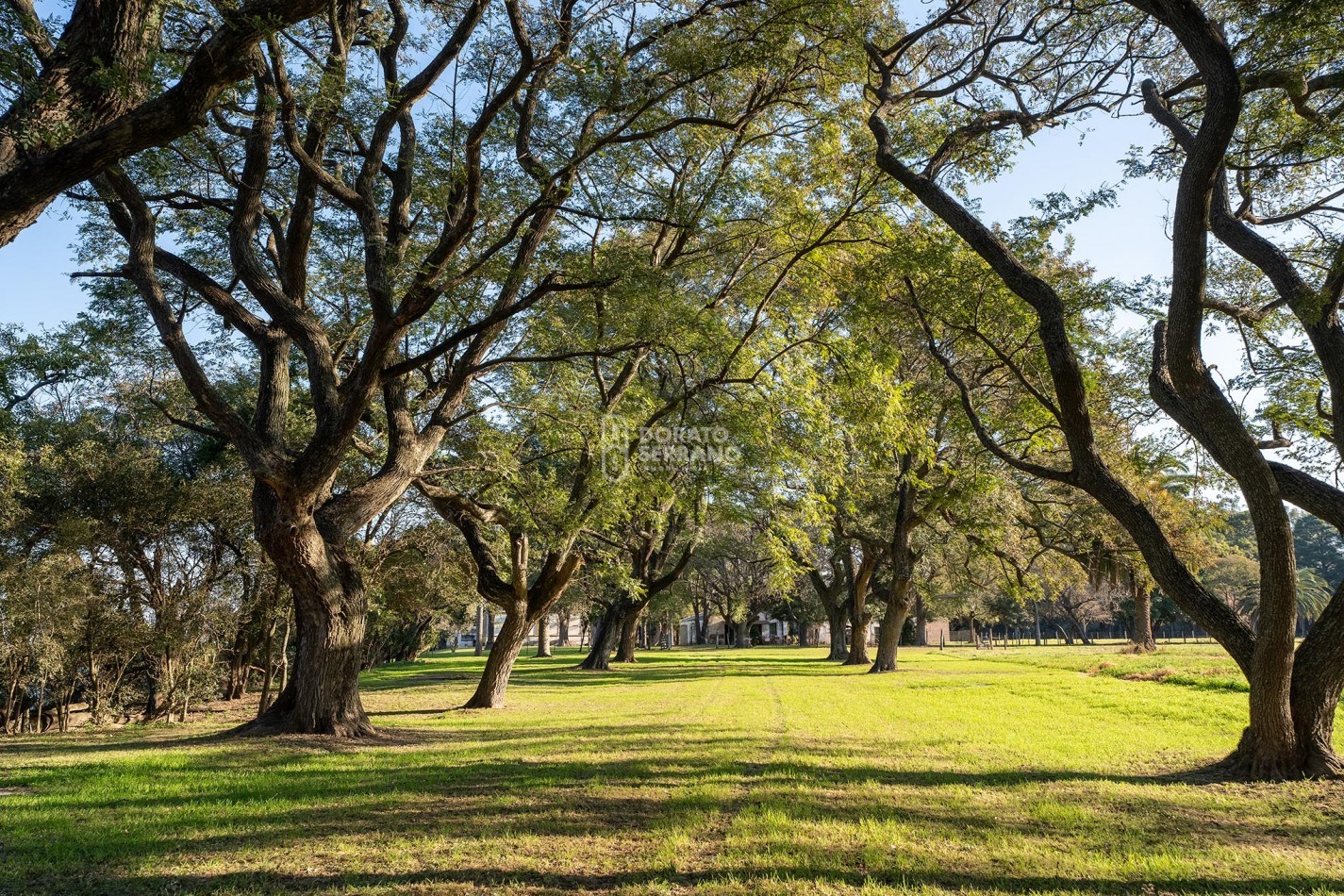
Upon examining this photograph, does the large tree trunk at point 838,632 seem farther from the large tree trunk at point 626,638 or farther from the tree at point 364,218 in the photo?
the tree at point 364,218

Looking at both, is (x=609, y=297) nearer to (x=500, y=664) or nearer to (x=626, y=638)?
(x=500, y=664)

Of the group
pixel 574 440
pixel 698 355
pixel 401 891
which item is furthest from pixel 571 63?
pixel 401 891

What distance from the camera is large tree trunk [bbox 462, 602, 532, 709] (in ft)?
51.6

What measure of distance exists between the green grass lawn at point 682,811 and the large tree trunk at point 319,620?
634 millimetres

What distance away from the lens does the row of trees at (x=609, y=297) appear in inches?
271

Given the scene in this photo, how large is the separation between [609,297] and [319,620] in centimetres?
598

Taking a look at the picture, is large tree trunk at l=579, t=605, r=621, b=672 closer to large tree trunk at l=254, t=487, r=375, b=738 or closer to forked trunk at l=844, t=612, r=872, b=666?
forked trunk at l=844, t=612, r=872, b=666

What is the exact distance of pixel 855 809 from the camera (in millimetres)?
5895

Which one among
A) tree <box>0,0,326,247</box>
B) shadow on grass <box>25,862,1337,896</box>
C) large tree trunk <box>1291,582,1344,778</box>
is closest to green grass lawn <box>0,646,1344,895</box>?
shadow on grass <box>25,862,1337,896</box>

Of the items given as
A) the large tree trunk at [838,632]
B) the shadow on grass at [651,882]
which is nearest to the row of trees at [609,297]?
the shadow on grass at [651,882]

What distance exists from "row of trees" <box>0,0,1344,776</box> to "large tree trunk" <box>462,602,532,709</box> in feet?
0.52

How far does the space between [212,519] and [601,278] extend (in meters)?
11.8

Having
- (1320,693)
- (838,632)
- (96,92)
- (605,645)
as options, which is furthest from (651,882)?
(838,632)

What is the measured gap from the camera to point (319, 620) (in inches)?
403
